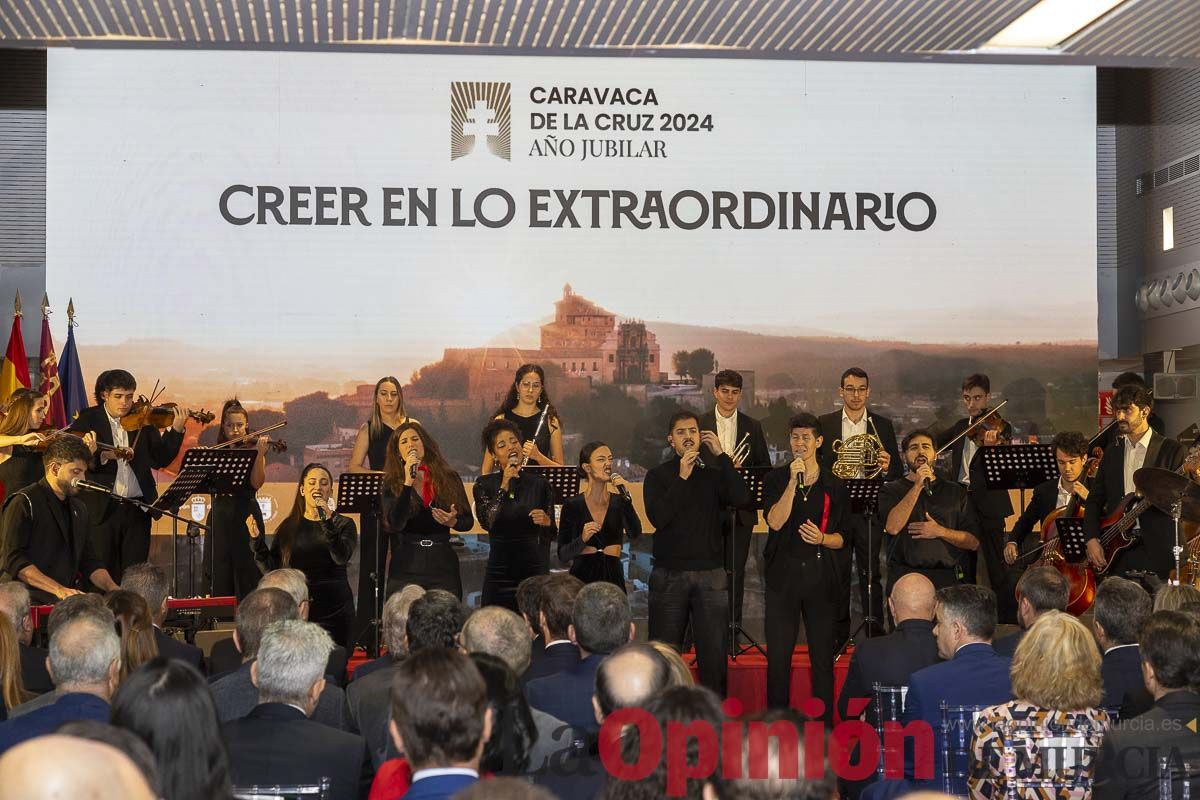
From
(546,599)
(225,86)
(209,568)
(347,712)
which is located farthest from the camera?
(225,86)

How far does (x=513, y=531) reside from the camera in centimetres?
752

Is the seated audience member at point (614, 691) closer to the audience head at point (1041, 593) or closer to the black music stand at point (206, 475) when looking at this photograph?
the audience head at point (1041, 593)

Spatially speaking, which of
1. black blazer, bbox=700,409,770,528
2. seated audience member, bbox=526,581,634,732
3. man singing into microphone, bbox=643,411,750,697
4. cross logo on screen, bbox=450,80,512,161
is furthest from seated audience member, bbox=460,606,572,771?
cross logo on screen, bbox=450,80,512,161

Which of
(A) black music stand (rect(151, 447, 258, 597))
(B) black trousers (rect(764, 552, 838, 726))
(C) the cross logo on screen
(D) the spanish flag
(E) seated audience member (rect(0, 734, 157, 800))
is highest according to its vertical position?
(C) the cross logo on screen

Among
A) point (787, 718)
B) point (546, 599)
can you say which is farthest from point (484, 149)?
point (787, 718)

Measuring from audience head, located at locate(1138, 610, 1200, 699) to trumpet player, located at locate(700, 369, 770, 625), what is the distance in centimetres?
465

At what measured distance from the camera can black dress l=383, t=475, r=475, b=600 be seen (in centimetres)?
736

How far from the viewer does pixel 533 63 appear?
9.98m

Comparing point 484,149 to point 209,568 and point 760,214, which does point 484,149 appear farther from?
point 209,568

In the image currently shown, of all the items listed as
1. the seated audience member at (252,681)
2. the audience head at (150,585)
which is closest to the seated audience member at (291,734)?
the seated audience member at (252,681)

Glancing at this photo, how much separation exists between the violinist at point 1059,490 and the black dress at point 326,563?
3970mm

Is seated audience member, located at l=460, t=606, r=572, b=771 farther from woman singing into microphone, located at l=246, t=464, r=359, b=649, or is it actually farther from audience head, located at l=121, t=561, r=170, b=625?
woman singing into microphone, located at l=246, t=464, r=359, b=649

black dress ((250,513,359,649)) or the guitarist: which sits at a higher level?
the guitarist

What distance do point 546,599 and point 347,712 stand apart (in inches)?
33.1
